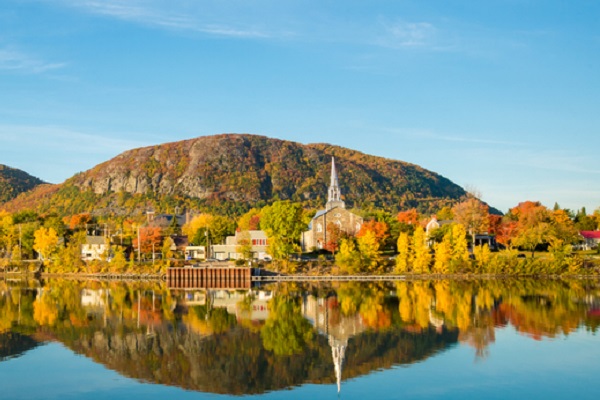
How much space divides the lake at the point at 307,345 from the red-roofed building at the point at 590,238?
4379cm

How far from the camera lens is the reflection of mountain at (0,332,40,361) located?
38.4 m

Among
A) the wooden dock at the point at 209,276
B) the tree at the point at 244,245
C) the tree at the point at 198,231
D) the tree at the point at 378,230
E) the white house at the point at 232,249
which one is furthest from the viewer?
the tree at the point at 198,231

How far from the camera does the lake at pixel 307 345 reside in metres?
30.9

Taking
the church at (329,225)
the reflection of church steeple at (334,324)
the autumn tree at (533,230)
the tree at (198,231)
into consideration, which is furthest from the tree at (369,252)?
the tree at (198,231)

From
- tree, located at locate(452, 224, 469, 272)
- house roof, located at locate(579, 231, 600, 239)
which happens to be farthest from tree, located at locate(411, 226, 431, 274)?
house roof, located at locate(579, 231, 600, 239)

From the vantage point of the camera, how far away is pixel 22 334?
44938 mm

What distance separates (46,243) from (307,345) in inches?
2772

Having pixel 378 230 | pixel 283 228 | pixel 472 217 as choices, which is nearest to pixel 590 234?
pixel 472 217

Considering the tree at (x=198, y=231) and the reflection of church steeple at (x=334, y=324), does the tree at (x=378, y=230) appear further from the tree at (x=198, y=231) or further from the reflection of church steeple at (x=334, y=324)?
the reflection of church steeple at (x=334, y=324)

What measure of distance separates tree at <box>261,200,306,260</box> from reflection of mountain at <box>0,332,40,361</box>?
4594 centimetres

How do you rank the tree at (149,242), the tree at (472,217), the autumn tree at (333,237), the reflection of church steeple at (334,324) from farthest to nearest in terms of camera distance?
1. the tree at (149,242)
2. the tree at (472,217)
3. the autumn tree at (333,237)
4. the reflection of church steeple at (334,324)

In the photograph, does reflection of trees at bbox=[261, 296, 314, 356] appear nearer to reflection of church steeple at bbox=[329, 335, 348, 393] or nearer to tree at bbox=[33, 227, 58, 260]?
reflection of church steeple at bbox=[329, 335, 348, 393]

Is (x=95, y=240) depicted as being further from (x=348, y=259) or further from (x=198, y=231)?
(x=348, y=259)

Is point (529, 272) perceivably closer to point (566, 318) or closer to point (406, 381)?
point (566, 318)
